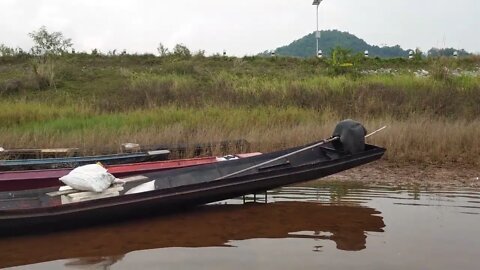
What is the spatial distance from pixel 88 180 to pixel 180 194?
1109mm

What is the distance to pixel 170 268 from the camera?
17.3 ft

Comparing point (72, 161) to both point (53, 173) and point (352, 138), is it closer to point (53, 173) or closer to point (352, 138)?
point (53, 173)

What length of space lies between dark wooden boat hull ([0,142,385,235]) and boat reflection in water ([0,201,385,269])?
170 mm

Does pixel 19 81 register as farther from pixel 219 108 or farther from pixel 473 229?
pixel 473 229

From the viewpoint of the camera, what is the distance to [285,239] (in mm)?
6148

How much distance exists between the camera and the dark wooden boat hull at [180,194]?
19.5 feet

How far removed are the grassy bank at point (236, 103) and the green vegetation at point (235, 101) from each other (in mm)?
31

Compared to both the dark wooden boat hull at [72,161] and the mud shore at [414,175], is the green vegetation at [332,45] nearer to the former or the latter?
the mud shore at [414,175]

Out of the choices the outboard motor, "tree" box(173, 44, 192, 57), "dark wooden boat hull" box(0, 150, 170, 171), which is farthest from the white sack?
"tree" box(173, 44, 192, 57)

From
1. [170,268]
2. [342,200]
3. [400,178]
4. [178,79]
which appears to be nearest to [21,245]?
[170,268]

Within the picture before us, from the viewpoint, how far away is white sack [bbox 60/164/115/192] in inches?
252

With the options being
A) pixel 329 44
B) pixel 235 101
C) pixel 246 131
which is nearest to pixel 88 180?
pixel 246 131

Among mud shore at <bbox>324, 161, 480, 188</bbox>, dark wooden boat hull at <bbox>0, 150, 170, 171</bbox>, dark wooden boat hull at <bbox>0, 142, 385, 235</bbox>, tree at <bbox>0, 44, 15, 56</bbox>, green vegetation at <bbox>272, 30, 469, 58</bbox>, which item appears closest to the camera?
dark wooden boat hull at <bbox>0, 142, 385, 235</bbox>

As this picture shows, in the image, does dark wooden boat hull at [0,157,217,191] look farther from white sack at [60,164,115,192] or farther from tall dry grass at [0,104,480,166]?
tall dry grass at [0,104,480,166]
